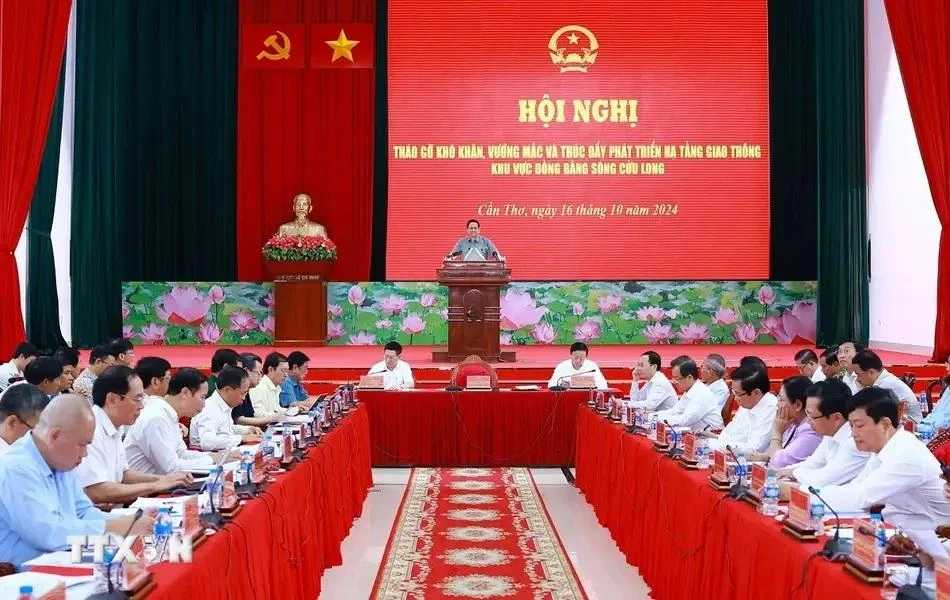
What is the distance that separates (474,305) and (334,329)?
2.87 m

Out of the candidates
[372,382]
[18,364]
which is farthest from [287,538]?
[372,382]

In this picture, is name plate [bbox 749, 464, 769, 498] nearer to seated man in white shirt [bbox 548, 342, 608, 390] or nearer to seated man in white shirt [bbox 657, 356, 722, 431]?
seated man in white shirt [bbox 657, 356, 722, 431]

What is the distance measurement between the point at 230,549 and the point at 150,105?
1063 centimetres

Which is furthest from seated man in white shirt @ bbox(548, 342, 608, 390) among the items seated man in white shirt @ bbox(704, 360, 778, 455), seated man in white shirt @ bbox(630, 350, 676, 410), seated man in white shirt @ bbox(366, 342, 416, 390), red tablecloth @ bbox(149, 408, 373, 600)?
seated man in white shirt @ bbox(704, 360, 778, 455)

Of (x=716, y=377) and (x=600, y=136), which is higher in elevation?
(x=600, y=136)

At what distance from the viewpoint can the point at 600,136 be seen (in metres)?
11.8

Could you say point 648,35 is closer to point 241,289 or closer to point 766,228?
point 766,228

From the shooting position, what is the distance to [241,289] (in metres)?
11.8

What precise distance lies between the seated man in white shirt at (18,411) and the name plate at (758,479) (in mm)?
2187

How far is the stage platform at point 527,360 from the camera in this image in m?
8.88

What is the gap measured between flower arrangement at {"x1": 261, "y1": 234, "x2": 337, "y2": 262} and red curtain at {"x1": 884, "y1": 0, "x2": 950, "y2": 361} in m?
5.90

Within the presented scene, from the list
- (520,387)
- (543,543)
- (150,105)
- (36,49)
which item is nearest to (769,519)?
(543,543)

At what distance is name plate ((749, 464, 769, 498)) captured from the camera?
10.4ft

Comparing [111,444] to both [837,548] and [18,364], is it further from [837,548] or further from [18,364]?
[18,364]
